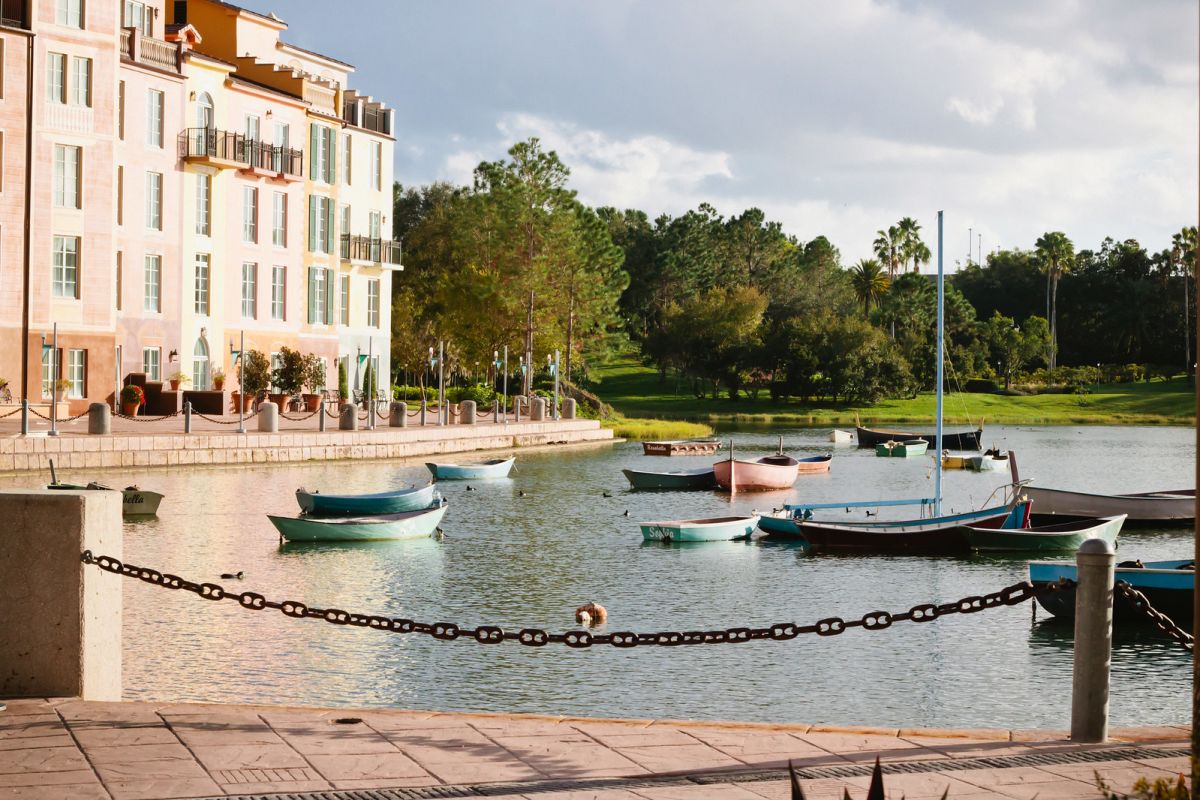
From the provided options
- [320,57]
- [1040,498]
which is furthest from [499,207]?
[1040,498]

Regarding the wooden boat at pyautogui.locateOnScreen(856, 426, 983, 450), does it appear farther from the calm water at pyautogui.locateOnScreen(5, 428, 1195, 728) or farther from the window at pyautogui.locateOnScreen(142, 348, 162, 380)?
the window at pyautogui.locateOnScreen(142, 348, 162, 380)

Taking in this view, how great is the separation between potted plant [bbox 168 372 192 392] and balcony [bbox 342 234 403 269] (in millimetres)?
14782

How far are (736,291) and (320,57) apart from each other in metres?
46.8

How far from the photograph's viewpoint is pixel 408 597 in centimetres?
2284

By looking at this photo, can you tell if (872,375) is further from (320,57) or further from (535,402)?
(320,57)

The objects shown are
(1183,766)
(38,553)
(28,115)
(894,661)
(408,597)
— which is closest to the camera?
(1183,766)

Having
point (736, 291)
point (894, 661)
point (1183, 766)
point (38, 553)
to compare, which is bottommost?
point (894, 661)

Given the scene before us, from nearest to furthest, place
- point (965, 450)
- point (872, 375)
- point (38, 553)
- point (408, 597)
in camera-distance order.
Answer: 1. point (38, 553)
2. point (408, 597)
3. point (965, 450)
4. point (872, 375)

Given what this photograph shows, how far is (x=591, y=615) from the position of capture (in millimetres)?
21188

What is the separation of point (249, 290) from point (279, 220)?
12.5 feet

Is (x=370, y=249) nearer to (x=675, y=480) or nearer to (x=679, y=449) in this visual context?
(x=679, y=449)

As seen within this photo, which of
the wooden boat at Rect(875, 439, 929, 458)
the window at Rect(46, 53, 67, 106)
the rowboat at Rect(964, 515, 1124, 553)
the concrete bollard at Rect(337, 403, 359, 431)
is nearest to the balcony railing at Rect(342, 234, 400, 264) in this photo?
the concrete bollard at Rect(337, 403, 359, 431)

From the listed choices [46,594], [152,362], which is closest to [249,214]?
[152,362]

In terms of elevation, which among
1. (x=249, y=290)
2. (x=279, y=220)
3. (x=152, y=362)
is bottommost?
(x=152, y=362)
